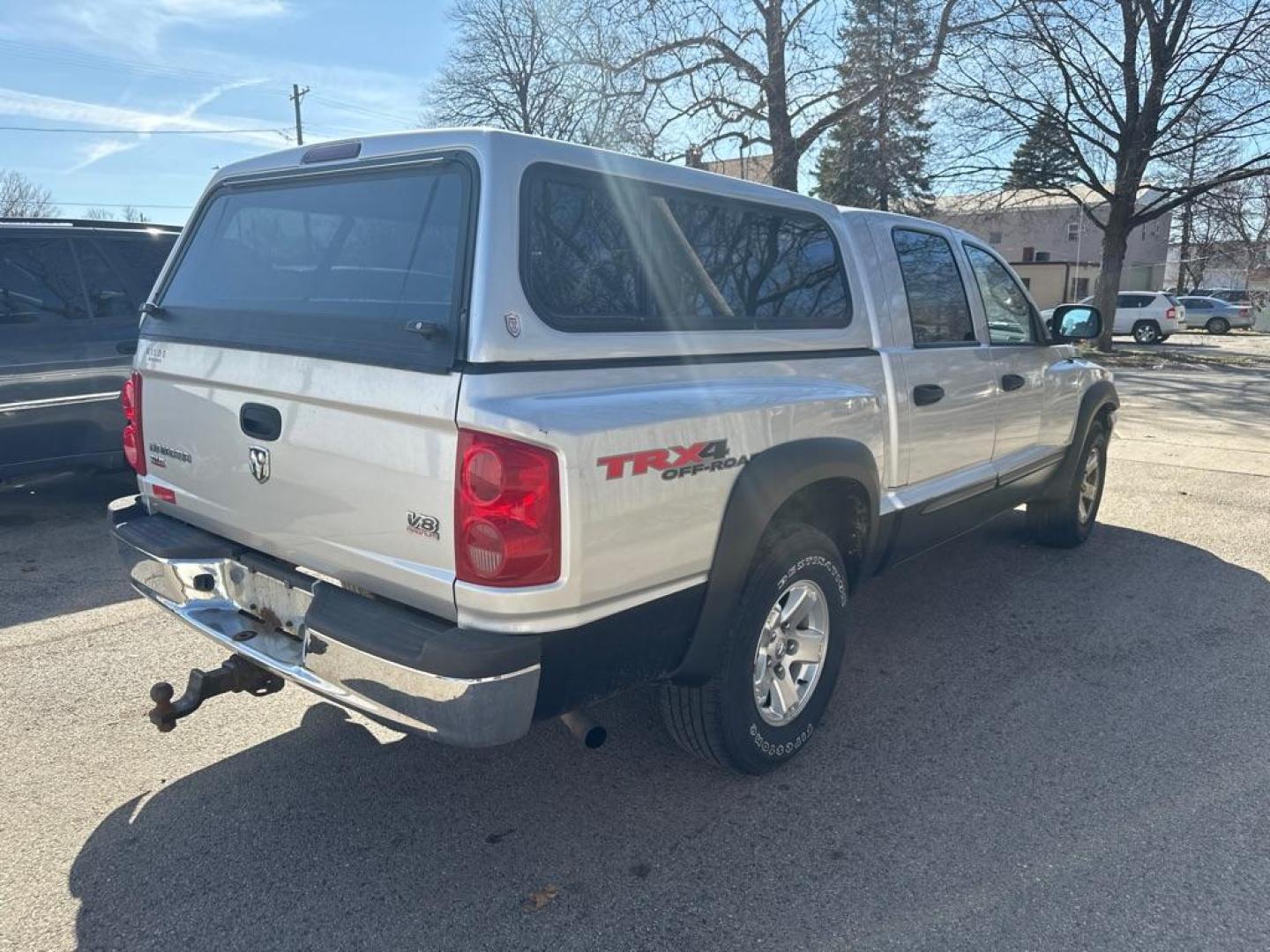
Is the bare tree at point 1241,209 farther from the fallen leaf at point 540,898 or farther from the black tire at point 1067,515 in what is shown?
the fallen leaf at point 540,898

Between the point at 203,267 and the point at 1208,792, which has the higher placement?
the point at 203,267

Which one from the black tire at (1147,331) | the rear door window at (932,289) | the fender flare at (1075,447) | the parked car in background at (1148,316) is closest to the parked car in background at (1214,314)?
the parked car in background at (1148,316)

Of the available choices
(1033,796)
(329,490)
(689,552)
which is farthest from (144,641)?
(1033,796)

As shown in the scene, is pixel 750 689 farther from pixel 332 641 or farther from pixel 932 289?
pixel 932 289

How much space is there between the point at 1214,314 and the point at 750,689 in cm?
4210

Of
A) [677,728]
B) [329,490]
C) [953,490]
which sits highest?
[329,490]

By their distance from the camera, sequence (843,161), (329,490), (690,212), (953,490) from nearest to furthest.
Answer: (329,490)
(690,212)
(953,490)
(843,161)

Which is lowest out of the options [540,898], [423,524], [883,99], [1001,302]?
[540,898]

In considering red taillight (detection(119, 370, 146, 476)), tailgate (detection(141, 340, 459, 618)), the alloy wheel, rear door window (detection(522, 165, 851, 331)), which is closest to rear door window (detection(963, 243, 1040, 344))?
→ rear door window (detection(522, 165, 851, 331))

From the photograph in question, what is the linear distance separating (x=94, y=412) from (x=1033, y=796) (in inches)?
242

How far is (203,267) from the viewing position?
3375 millimetres

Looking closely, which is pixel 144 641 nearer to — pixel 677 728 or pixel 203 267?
pixel 203 267

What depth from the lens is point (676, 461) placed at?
101 inches

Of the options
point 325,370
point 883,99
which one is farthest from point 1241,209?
point 325,370
